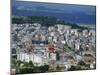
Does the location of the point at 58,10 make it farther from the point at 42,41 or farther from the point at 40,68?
the point at 40,68

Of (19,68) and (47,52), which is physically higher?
(47,52)

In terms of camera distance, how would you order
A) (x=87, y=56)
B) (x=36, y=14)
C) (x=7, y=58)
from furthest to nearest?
(x=87, y=56) → (x=36, y=14) → (x=7, y=58)

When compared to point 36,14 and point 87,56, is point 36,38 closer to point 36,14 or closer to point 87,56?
point 36,14

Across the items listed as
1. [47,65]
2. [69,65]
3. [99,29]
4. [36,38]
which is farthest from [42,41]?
[99,29]

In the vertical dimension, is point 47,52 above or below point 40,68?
above

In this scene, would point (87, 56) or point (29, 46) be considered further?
point (87, 56)

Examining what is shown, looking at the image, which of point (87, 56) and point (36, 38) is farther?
point (87, 56)

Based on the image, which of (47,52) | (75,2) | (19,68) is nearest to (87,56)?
(47,52)

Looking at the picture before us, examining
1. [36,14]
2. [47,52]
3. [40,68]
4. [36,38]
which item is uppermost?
[36,14]

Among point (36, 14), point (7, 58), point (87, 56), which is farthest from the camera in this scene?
point (87, 56)
